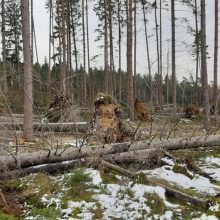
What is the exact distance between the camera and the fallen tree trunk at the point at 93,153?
7430mm

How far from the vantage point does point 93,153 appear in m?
8.08

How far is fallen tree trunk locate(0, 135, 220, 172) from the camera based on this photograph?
24.4 feet

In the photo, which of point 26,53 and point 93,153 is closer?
point 93,153

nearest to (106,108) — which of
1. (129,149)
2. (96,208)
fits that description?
(129,149)

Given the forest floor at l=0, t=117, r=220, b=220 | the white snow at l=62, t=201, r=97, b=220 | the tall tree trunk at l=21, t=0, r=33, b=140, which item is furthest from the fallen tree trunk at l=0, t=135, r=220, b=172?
the tall tree trunk at l=21, t=0, r=33, b=140

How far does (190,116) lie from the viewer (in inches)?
965

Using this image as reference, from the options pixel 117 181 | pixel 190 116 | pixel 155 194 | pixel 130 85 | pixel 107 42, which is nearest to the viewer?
pixel 155 194

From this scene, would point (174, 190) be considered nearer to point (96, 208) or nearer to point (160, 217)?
point (160, 217)

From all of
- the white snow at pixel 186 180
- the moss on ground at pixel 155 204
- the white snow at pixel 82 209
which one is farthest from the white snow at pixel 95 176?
the white snow at pixel 186 180

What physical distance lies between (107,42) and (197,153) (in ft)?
70.2

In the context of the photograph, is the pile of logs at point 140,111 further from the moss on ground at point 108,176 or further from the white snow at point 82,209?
the white snow at point 82,209

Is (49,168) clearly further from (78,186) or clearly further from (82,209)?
(82,209)

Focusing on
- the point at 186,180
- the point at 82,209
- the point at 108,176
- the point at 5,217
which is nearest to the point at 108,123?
the point at 108,176

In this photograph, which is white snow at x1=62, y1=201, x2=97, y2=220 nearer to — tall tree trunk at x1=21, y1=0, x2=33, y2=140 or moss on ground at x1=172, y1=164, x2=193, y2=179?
moss on ground at x1=172, y1=164, x2=193, y2=179
